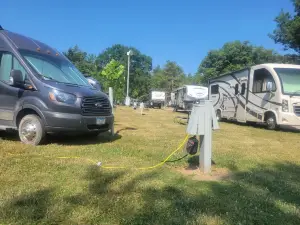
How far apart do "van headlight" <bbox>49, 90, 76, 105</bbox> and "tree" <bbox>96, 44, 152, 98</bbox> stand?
74.1 m

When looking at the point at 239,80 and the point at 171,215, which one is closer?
the point at 171,215

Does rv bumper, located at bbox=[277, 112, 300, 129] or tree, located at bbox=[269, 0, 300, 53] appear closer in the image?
rv bumper, located at bbox=[277, 112, 300, 129]

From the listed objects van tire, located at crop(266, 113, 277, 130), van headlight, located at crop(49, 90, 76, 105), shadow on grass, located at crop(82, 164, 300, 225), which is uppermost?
van headlight, located at crop(49, 90, 76, 105)

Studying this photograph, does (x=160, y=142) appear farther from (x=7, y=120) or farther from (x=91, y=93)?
(x=7, y=120)

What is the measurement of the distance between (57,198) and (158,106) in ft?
151

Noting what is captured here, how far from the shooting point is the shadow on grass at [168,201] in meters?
3.15

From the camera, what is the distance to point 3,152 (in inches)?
225

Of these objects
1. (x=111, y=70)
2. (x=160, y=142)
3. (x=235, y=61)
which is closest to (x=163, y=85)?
(x=235, y=61)

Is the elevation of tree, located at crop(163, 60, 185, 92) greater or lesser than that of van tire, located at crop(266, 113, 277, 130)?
greater

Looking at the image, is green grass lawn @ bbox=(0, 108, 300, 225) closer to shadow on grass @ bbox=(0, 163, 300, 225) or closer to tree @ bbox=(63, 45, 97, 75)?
shadow on grass @ bbox=(0, 163, 300, 225)

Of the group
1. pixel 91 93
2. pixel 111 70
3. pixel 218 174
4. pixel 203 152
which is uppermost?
pixel 111 70

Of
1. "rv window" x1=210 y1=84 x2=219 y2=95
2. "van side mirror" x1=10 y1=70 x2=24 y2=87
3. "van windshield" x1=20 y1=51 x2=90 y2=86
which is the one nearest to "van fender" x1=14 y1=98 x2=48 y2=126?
"van side mirror" x1=10 y1=70 x2=24 y2=87

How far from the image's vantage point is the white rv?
12.4 metres

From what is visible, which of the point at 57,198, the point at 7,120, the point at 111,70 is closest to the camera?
the point at 57,198
